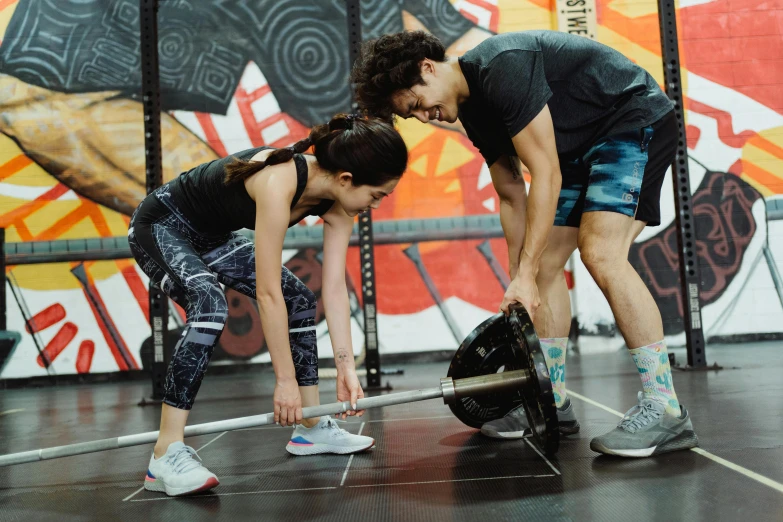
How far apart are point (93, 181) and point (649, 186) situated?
466cm

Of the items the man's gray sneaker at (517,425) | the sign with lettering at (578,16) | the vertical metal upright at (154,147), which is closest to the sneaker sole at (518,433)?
the man's gray sneaker at (517,425)

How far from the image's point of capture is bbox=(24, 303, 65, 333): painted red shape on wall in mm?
5129

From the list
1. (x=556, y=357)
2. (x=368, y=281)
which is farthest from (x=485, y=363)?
(x=368, y=281)

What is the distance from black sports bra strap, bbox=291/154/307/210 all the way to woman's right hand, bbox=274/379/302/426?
49cm

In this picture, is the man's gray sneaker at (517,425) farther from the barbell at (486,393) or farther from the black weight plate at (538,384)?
the black weight plate at (538,384)

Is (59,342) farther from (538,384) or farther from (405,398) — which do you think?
(538,384)

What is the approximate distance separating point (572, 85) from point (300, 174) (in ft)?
2.54

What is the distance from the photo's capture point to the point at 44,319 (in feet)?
16.8

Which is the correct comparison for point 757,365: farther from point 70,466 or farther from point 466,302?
point 70,466

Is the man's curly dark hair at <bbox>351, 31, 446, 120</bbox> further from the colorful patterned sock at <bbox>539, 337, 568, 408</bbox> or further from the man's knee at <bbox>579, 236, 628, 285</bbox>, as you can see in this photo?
the colorful patterned sock at <bbox>539, 337, 568, 408</bbox>

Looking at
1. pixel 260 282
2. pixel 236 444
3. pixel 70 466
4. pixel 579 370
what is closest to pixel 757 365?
pixel 579 370

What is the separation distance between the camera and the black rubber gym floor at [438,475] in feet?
4.16

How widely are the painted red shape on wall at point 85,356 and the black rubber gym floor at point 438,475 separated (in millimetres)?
2391

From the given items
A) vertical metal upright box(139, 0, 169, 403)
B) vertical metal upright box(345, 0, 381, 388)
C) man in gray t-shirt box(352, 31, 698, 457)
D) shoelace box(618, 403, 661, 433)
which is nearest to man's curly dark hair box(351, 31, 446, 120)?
man in gray t-shirt box(352, 31, 698, 457)
